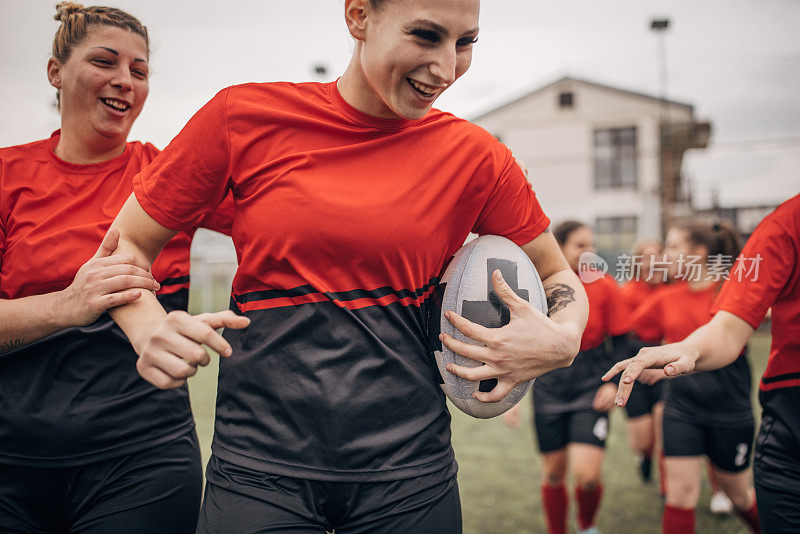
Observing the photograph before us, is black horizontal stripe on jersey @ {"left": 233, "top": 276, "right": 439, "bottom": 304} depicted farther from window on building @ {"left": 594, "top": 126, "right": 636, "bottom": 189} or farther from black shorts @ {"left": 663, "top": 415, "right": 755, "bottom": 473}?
window on building @ {"left": 594, "top": 126, "right": 636, "bottom": 189}

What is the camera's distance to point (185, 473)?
210 cm

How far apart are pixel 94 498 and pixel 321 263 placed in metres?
1.07

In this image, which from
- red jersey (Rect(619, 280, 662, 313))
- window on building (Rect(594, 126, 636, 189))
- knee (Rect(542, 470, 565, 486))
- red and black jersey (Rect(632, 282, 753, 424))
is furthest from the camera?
window on building (Rect(594, 126, 636, 189))

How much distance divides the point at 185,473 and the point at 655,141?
2022 cm

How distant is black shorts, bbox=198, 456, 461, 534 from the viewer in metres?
1.58

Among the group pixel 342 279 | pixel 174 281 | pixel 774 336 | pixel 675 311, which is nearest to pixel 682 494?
pixel 675 311

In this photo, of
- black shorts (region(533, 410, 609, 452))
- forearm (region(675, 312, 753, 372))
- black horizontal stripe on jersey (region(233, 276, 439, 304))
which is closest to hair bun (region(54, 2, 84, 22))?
black horizontal stripe on jersey (region(233, 276, 439, 304))

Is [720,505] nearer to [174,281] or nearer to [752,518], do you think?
[752,518]

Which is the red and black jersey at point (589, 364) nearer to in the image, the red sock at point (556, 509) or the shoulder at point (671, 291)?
the shoulder at point (671, 291)

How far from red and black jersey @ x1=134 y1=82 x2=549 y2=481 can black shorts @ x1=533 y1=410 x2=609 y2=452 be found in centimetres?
299

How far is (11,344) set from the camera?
1887 millimetres

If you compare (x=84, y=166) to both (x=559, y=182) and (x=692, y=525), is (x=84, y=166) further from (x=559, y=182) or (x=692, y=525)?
(x=559, y=182)

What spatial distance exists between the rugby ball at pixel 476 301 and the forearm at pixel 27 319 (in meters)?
1.05

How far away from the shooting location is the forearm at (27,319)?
70.7 inches
